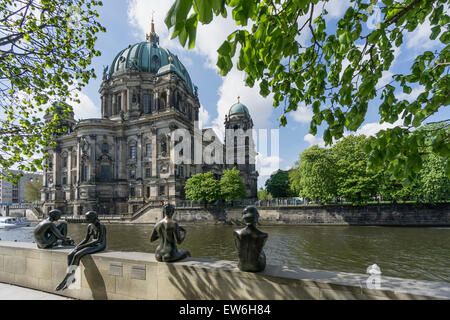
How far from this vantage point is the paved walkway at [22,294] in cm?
496

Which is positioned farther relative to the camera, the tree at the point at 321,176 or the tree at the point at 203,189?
the tree at the point at 203,189

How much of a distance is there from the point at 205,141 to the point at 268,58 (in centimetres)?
6144

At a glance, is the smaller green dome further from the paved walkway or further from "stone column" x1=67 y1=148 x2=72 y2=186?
the paved walkway

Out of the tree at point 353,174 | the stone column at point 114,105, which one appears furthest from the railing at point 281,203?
the stone column at point 114,105

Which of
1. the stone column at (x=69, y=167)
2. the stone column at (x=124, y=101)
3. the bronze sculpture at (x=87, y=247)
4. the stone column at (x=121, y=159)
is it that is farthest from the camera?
the stone column at (x=69, y=167)

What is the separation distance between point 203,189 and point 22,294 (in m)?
33.5

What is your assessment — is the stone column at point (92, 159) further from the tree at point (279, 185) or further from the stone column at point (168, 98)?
the tree at point (279, 185)

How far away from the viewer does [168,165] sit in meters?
44.2

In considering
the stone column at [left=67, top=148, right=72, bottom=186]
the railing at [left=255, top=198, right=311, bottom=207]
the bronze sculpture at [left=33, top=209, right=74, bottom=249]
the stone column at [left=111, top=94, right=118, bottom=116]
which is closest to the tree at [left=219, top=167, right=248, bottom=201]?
the railing at [left=255, top=198, right=311, bottom=207]

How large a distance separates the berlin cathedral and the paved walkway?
35006 mm

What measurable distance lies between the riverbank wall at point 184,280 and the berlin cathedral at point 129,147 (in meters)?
35.2

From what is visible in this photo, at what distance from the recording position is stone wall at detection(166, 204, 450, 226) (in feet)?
98.7
